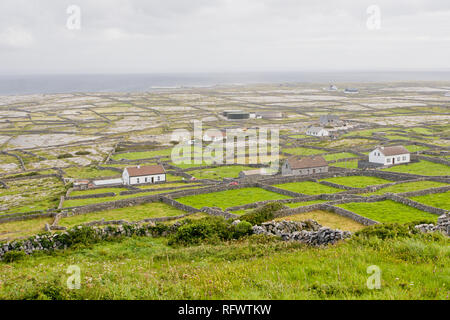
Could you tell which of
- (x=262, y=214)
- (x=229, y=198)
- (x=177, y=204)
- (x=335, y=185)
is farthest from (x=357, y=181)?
(x=262, y=214)

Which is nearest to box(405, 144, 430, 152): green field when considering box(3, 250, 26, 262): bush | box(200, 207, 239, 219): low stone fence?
box(200, 207, 239, 219): low stone fence

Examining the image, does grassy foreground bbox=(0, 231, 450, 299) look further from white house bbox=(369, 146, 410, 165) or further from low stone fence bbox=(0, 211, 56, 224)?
white house bbox=(369, 146, 410, 165)

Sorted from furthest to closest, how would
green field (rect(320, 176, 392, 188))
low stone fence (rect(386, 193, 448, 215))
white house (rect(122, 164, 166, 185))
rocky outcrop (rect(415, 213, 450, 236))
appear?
1. white house (rect(122, 164, 166, 185))
2. green field (rect(320, 176, 392, 188))
3. low stone fence (rect(386, 193, 448, 215))
4. rocky outcrop (rect(415, 213, 450, 236))

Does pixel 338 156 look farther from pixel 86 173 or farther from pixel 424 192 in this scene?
pixel 86 173

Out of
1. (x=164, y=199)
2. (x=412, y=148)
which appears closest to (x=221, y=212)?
(x=164, y=199)

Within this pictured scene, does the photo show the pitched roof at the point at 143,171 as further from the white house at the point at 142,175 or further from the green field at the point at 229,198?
the green field at the point at 229,198

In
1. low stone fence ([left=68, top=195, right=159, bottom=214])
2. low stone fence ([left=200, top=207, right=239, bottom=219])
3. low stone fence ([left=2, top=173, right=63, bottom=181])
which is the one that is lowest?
low stone fence ([left=2, top=173, right=63, bottom=181])

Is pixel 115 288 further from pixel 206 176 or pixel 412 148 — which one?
pixel 412 148

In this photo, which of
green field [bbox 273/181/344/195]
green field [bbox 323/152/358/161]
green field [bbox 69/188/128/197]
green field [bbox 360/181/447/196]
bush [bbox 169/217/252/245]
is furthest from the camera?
green field [bbox 323/152/358/161]
